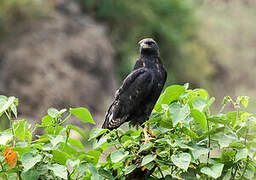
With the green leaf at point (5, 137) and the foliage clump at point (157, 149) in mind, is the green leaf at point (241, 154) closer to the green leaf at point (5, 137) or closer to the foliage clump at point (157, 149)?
the foliage clump at point (157, 149)

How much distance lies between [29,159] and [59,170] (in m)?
0.11

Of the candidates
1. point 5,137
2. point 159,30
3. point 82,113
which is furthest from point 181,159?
point 159,30

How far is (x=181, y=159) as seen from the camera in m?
1.41

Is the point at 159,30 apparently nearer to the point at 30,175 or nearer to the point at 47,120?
the point at 47,120

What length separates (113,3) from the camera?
1197 centimetres

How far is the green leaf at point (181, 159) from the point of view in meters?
1.38

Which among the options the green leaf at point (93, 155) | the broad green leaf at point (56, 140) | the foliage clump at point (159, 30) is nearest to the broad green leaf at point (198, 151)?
the green leaf at point (93, 155)

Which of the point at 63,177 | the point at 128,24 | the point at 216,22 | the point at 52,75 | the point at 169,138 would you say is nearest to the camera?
the point at 63,177

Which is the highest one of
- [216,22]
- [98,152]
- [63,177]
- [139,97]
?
[216,22]

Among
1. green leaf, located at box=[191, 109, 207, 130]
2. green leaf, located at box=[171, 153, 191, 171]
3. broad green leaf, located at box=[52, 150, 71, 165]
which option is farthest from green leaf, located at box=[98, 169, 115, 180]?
green leaf, located at box=[191, 109, 207, 130]

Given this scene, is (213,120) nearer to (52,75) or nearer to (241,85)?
(52,75)

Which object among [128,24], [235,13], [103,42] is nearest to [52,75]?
[103,42]

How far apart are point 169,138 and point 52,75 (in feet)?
24.5

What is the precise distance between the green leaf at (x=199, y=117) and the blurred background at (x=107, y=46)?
16.2 ft
